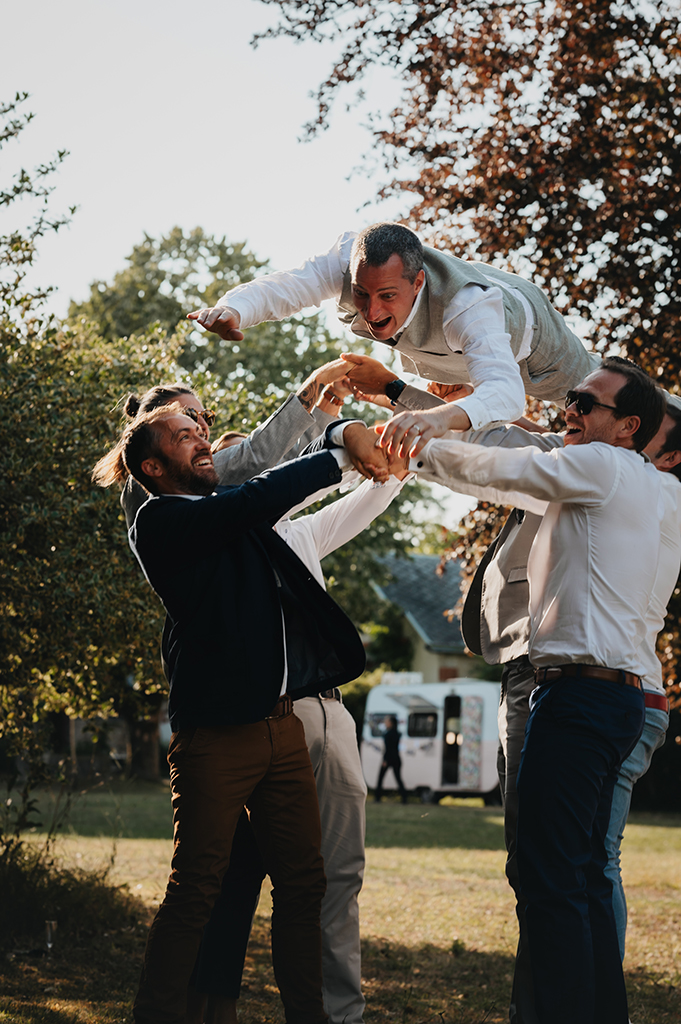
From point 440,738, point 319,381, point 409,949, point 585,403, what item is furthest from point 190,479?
point 440,738

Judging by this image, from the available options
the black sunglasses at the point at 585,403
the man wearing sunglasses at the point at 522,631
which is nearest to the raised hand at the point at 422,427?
the man wearing sunglasses at the point at 522,631

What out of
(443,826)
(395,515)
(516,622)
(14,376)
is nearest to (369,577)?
(395,515)

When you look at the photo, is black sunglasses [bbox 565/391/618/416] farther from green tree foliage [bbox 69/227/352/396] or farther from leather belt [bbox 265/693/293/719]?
green tree foliage [bbox 69/227/352/396]

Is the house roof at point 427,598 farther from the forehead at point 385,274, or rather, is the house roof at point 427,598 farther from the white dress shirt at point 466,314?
the forehead at point 385,274

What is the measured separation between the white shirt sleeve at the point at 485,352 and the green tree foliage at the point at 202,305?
63.8 feet

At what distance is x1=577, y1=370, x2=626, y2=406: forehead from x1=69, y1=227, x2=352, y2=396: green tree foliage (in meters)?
19.9

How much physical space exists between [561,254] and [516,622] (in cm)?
466

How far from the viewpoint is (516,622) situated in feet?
12.8

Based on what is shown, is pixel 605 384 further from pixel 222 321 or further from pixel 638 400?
pixel 222 321

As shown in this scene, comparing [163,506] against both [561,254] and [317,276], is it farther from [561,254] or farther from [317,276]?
[561,254]

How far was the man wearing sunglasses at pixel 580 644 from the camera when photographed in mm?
2980

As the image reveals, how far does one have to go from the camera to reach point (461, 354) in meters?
3.83

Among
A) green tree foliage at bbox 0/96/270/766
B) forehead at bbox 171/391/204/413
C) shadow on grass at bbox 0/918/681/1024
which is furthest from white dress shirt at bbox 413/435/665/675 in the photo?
green tree foliage at bbox 0/96/270/766

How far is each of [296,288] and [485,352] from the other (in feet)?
2.98
